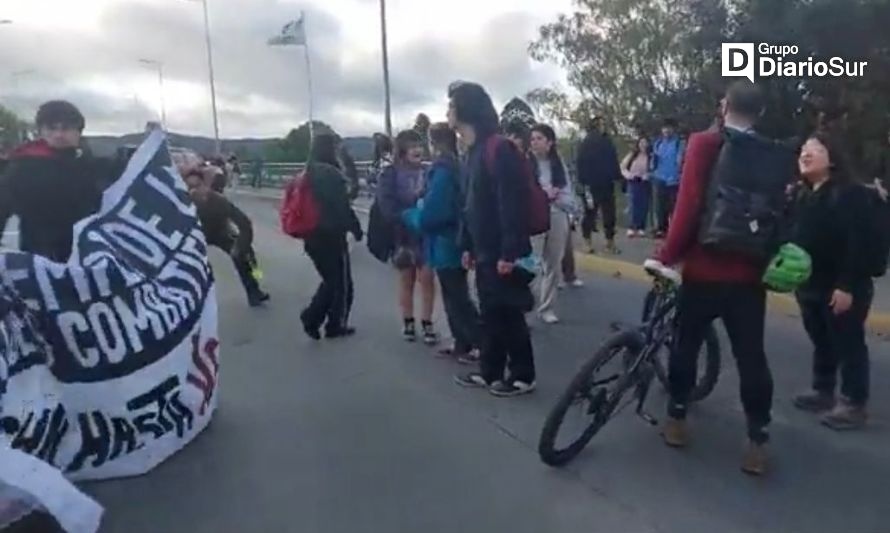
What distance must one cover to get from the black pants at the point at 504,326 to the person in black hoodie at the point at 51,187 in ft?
7.14

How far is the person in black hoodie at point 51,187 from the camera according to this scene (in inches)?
206

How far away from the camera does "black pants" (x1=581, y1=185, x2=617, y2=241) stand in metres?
12.7

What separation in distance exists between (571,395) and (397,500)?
92 centimetres

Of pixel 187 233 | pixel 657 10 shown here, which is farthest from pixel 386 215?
pixel 657 10

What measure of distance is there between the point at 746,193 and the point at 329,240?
4.07 meters

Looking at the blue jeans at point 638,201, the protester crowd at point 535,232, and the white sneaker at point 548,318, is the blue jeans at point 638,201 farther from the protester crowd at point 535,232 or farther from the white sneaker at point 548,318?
the white sneaker at point 548,318

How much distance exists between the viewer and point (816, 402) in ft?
18.6

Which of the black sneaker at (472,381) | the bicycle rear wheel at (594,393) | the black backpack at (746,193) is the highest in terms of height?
the black backpack at (746,193)

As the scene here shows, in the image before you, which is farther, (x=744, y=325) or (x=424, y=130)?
(x=424, y=130)

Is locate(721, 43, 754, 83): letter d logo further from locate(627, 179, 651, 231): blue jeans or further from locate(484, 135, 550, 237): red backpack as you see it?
locate(484, 135, 550, 237): red backpack

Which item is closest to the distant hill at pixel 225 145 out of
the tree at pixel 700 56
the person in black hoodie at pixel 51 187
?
the person in black hoodie at pixel 51 187

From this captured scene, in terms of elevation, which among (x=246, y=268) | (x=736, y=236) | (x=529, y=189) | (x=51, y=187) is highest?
(x=51, y=187)

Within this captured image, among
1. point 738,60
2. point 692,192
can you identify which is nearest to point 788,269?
point 692,192

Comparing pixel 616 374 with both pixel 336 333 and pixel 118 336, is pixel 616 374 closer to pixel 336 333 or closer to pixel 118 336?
pixel 118 336
